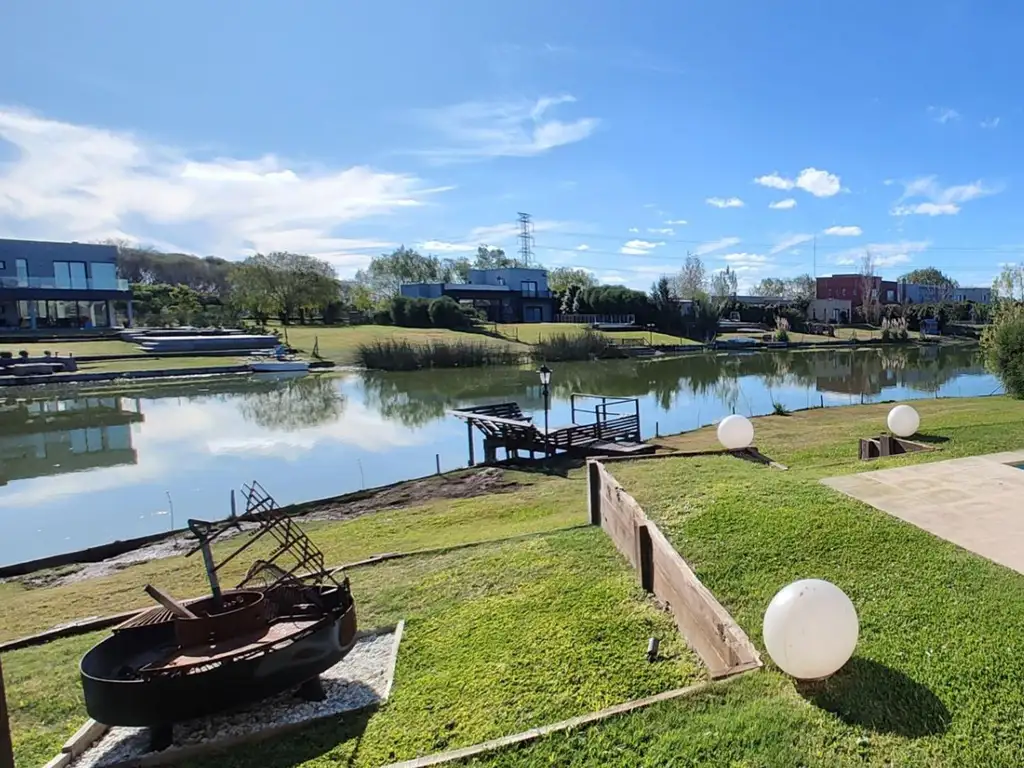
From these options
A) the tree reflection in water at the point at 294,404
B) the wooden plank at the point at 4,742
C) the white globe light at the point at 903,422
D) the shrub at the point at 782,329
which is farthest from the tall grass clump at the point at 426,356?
the wooden plank at the point at 4,742

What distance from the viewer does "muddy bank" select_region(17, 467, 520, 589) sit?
8.59 m

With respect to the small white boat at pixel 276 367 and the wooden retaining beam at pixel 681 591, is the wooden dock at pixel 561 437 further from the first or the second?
the small white boat at pixel 276 367

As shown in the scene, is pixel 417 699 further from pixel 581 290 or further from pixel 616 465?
pixel 581 290

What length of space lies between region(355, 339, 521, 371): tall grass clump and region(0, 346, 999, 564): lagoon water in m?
2.45

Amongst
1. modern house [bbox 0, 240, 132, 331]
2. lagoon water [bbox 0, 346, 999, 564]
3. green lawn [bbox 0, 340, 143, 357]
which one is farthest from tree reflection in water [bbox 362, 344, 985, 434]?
modern house [bbox 0, 240, 132, 331]

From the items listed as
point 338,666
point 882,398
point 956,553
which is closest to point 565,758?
point 338,666

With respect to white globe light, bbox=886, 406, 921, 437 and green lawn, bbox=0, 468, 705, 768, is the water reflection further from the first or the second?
white globe light, bbox=886, 406, 921, 437

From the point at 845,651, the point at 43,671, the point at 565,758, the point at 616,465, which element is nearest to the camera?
the point at 565,758

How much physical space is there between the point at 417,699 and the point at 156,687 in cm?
155

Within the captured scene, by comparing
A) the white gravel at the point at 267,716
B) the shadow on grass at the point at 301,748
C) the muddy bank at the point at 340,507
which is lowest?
the muddy bank at the point at 340,507

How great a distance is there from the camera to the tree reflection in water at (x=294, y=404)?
865 inches

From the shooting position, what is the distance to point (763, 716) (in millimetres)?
3137

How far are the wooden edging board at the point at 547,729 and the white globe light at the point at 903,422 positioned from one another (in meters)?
8.11

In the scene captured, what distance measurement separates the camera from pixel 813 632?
3.24 metres
